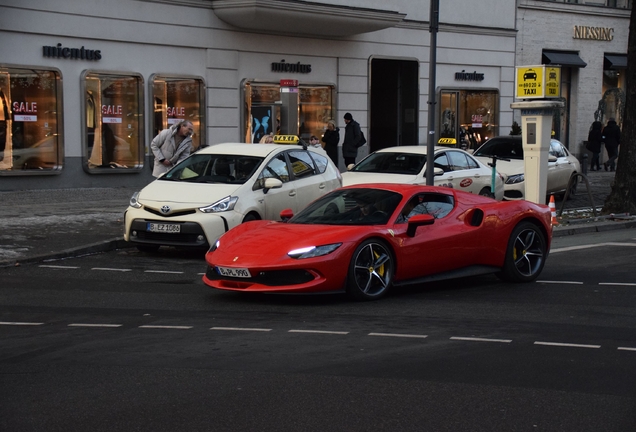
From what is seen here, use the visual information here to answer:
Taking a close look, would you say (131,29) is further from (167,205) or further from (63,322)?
(63,322)

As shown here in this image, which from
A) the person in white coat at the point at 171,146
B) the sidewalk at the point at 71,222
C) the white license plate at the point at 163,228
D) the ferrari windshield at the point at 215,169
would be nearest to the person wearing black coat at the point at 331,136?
the sidewalk at the point at 71,222

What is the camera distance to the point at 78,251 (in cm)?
1362

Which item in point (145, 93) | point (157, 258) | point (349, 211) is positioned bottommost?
point (157, 258)

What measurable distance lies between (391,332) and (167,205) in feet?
19.4

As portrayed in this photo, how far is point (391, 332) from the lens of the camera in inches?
325

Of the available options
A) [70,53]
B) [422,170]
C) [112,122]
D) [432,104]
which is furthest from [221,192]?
[112,122]

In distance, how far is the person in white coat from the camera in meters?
16.8

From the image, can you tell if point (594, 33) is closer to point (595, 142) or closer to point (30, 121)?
point (595, 142)

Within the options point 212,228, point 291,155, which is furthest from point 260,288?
point 291,155

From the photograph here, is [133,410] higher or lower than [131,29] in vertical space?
lower

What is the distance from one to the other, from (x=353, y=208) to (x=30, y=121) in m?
13.0

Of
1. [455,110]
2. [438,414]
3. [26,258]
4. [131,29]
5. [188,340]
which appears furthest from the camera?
[455,110]

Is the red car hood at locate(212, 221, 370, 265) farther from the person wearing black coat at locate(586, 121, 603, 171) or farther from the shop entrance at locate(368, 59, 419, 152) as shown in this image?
the person wearing black coat at locate(586, 121, 603, 171)

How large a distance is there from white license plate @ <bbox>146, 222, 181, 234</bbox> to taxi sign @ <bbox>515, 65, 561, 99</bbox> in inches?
299
